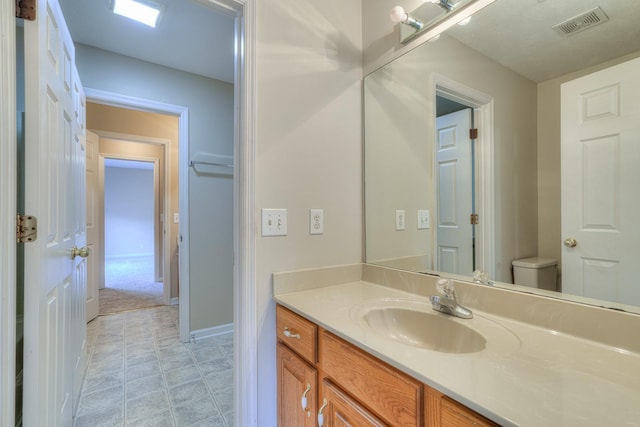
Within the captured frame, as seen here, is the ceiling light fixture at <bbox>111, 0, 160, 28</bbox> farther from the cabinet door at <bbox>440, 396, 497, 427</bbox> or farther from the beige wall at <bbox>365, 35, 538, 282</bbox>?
the cabinet door at <bbox>440, 396, 497, 427</bbox>

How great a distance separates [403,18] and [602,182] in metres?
0.95

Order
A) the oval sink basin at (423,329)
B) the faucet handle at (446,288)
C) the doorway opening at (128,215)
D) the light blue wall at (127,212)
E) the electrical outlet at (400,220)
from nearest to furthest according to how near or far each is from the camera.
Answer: the oval sink basin at (423,329)
the faucet handle at (446,288)
the electrical outlet at (400,220)
the doorway opening at (128,215)
the light blue wall at (127,212)

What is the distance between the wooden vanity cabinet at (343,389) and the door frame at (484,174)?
2.07ft

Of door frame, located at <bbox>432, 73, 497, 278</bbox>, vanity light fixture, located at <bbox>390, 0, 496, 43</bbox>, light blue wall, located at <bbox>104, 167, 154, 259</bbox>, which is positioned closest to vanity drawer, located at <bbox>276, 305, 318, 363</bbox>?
door frame, located at <bbox>432, 73, 497, 278</bbox>

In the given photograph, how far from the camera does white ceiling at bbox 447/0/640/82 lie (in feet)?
2.52

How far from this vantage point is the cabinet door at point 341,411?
0.73 metres

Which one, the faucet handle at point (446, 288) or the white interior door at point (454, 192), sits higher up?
the white interior door at point (454, 192)

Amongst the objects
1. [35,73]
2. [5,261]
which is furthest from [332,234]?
[35,73]

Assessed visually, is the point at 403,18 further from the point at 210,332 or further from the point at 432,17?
the point at 210,332

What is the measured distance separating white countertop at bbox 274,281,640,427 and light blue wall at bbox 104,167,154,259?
8.19 metres

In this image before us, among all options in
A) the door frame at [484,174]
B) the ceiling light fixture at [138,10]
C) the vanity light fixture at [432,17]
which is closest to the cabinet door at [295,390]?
the door frame at [484,174]

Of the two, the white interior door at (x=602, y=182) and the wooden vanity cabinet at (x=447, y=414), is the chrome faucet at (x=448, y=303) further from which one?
the wooden vanity cabinet at (x=447, y=414)

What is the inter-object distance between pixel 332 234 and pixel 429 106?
75 centimetres

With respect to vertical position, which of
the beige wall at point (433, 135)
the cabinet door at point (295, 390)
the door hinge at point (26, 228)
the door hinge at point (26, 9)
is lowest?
the cabinet door at point (295, 390)
